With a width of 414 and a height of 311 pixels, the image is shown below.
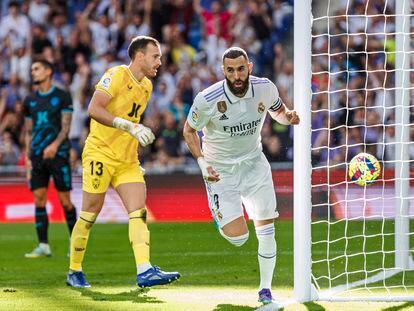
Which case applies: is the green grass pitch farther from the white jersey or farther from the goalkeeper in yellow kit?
the white jersey

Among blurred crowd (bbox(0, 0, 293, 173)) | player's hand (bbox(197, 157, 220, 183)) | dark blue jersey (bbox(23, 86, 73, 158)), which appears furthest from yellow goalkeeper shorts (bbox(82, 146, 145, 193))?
blurred crowd (bbox(0, 0, 293, 173))

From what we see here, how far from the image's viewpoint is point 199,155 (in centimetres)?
823

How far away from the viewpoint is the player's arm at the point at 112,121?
8227 mm

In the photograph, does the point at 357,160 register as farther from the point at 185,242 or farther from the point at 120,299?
the point at 185,242

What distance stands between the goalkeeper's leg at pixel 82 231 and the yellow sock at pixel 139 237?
0.45 metres

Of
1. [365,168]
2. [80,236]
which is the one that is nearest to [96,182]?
[80,236]

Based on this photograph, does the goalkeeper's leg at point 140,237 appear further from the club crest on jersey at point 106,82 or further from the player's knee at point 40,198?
the player's knee at point 40,198

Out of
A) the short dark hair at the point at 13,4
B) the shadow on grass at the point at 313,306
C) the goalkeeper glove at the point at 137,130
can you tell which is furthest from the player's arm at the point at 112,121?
the short dark hair at the point at 13,4

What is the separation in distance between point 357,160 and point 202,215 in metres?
6.98

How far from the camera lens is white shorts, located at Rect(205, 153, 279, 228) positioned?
8.52m

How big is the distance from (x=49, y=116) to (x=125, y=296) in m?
3.76

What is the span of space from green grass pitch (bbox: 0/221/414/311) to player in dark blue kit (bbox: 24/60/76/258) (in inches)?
30.3

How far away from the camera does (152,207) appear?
15.9 metres

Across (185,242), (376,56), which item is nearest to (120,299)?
(185,242)
